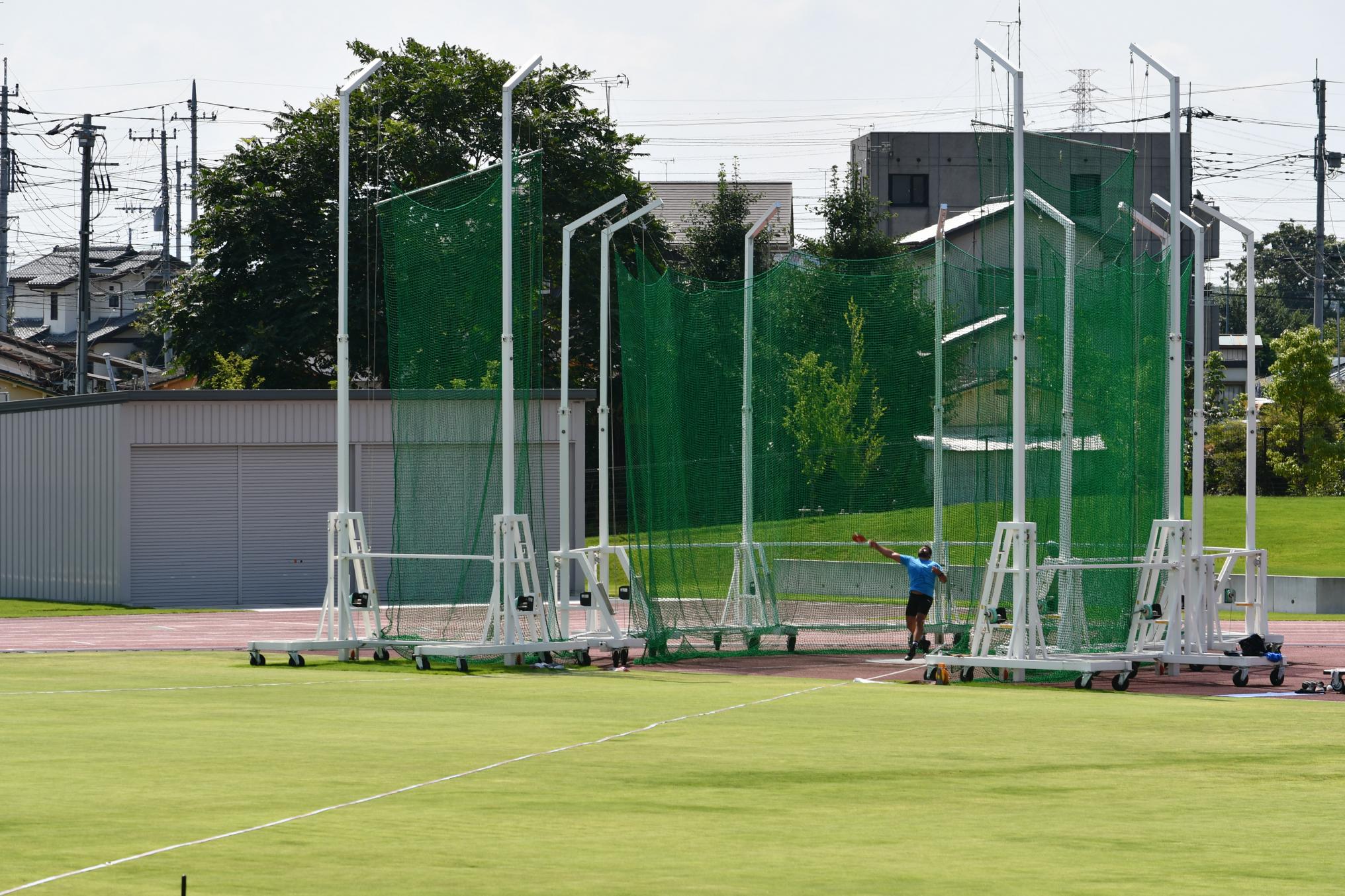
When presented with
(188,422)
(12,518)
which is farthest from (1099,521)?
(12,518)

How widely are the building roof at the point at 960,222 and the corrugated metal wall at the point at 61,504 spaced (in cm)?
1609

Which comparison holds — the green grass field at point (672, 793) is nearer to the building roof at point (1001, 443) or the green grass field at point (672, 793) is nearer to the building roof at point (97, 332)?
the building roof at point (1001, 443)

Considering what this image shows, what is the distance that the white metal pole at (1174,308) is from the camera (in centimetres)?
1736

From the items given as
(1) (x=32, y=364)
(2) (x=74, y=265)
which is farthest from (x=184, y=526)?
(2) (x=74, y=265)

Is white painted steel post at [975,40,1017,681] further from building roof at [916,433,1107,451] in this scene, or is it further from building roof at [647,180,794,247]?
building roof at [647,180,794,247]

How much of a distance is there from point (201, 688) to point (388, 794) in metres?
7.06

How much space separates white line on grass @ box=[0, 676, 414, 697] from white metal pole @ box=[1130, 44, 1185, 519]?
307 inches

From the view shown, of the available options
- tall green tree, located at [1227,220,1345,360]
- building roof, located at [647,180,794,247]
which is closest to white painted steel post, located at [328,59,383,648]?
building roof, located at [647,180,794,247]

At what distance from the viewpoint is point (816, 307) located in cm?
2220

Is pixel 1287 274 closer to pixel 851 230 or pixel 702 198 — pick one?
pixel 702 198

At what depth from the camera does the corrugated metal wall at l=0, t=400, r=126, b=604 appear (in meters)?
32.8

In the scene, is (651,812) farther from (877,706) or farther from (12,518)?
(12,518)

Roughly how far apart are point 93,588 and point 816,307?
685 inches

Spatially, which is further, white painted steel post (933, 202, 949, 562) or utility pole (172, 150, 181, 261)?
utility pole (172, 150, 181, 261)
